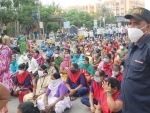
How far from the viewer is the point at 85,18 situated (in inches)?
2030

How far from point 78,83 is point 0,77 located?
5.62ft

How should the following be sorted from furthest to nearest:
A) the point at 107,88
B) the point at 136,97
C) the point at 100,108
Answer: the point at 100,108
the point at 107,88
the point at 136,97

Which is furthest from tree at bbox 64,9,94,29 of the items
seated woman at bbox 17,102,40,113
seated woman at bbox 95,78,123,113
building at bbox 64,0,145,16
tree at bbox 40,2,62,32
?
seated woman at bbox 17,102,40,113

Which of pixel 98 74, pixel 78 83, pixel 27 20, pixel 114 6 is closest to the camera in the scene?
pixel 98 74

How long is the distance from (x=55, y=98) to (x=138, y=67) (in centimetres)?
307

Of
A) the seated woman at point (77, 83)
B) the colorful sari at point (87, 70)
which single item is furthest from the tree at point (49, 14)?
the seated woman at point (77, 83)

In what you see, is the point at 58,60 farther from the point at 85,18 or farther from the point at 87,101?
the point at 85,18

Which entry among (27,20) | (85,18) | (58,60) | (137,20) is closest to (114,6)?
(85,18)

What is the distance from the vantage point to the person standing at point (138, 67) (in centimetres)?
200

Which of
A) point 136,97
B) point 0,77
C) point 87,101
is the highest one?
point 136,97

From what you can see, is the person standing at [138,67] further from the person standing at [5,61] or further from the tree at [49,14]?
the tree at [49,14]

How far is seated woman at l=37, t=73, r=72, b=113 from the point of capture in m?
4.78

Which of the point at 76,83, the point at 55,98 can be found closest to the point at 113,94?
the point at 55,98

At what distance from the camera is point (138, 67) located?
2.01 m
